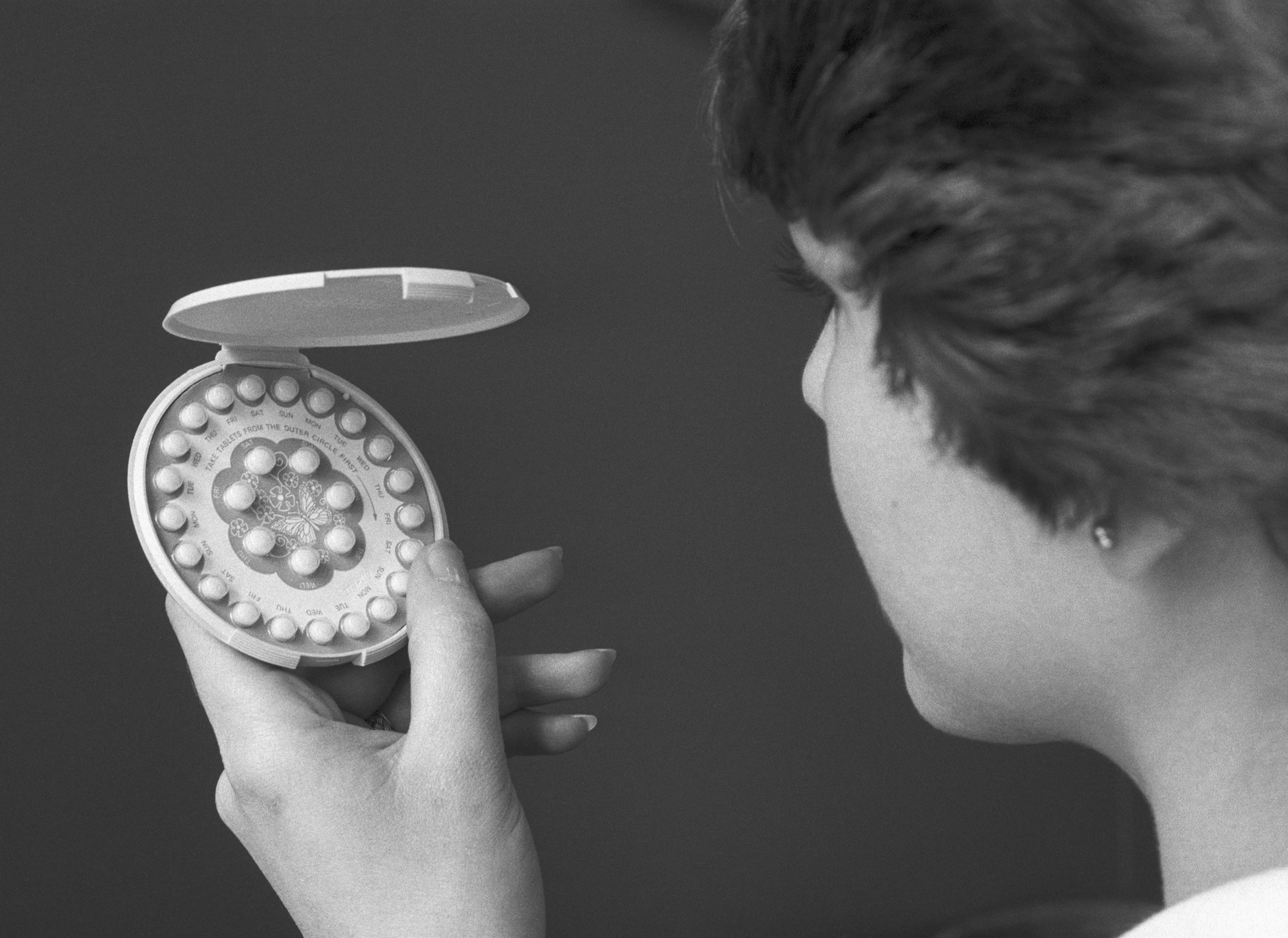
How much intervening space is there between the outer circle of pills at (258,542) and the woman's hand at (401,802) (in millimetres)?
48

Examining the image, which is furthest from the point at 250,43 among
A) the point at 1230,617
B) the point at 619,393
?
the point at 1230,617

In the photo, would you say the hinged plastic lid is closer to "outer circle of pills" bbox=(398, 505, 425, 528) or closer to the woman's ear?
"outer circle of pills" bbox=(398, 505, 425, 528)

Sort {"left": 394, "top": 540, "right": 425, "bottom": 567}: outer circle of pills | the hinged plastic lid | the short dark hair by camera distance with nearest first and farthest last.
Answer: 1. the short dark hair
2. the hinged plastic lid
3. {"left": 394, "top": 540, "right": 425, "bottom": 567}: outer circle of pills

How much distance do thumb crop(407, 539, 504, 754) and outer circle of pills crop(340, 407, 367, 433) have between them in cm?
9

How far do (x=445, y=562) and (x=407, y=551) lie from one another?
2 cm

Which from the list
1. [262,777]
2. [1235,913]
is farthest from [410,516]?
[1235,913]

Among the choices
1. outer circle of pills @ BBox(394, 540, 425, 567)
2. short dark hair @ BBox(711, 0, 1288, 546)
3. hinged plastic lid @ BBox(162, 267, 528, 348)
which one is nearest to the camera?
short dark hair @ BBox(711, 0, 1288, 546)

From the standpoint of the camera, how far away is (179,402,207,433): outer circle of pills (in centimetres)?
58

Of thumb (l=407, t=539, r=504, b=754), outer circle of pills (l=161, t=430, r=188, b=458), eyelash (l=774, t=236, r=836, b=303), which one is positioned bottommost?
thumb (l=407, t=539, r=504, b=754)

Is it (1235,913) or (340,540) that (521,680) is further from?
(1235,913)

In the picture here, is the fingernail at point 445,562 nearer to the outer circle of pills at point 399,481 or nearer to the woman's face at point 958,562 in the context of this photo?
the outer circle of pills at point 399,481

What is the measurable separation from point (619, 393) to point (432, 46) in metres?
0.24

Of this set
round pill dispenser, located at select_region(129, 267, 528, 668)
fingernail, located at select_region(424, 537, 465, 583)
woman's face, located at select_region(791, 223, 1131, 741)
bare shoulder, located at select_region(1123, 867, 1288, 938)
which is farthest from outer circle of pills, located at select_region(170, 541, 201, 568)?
bare shoulder, located at select_region(1123, 867, 1288, 938)

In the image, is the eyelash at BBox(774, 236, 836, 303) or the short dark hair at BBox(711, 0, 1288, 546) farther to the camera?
the eyelash at BBox(774, 236, 836, 303)
